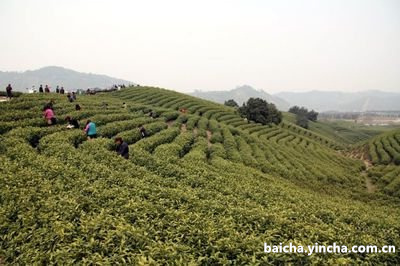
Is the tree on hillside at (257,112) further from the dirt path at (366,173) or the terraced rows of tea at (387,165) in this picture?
the terraced rows of tea at (387,165)

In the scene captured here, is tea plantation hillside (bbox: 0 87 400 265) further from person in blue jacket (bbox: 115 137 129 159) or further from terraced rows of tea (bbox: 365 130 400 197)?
terraced rows of tea (bbox: 365 130 400 197)

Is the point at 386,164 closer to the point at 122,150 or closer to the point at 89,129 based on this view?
the point at 122,150

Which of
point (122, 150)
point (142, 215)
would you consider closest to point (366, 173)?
point (122, 150)

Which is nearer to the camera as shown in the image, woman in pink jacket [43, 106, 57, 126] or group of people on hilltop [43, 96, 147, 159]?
group of people on hilltop [43, 96, 147, 159]

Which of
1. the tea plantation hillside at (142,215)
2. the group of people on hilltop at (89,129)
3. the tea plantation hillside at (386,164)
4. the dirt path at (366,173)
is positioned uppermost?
the group of people on hilltop at (89,129)

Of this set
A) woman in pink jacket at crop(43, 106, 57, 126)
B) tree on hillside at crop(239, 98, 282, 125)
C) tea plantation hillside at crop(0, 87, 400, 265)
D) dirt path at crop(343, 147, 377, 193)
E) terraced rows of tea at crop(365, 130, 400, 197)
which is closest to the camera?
tea plantation hillside at crop(0, 87, 400, 265)

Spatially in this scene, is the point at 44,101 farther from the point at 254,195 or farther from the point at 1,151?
the point at 254,195

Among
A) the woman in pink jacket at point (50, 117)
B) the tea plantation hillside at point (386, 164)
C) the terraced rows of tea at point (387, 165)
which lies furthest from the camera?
the tea plantation hillside at point (386, 164)

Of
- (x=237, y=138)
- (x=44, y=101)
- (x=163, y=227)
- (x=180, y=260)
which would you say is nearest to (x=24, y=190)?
(x=163, y=227)

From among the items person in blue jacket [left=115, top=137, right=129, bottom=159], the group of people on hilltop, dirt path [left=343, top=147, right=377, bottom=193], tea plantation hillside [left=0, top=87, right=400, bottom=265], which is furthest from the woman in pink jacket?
dirt path [left=343, top=147, right=377, bottom=193]

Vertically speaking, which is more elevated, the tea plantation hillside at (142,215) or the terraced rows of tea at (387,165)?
the tea plantation hillside at (142,215)

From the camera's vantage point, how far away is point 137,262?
7328 millimetres

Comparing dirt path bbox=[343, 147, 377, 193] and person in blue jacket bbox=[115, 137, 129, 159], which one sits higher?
person in blue jacket bbox=[115, 137, 129, 159]

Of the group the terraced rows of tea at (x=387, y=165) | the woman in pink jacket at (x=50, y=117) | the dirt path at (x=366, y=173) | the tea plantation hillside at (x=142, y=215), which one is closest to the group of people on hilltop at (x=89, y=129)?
the woman in pink jacket at (x=50, y=117)
